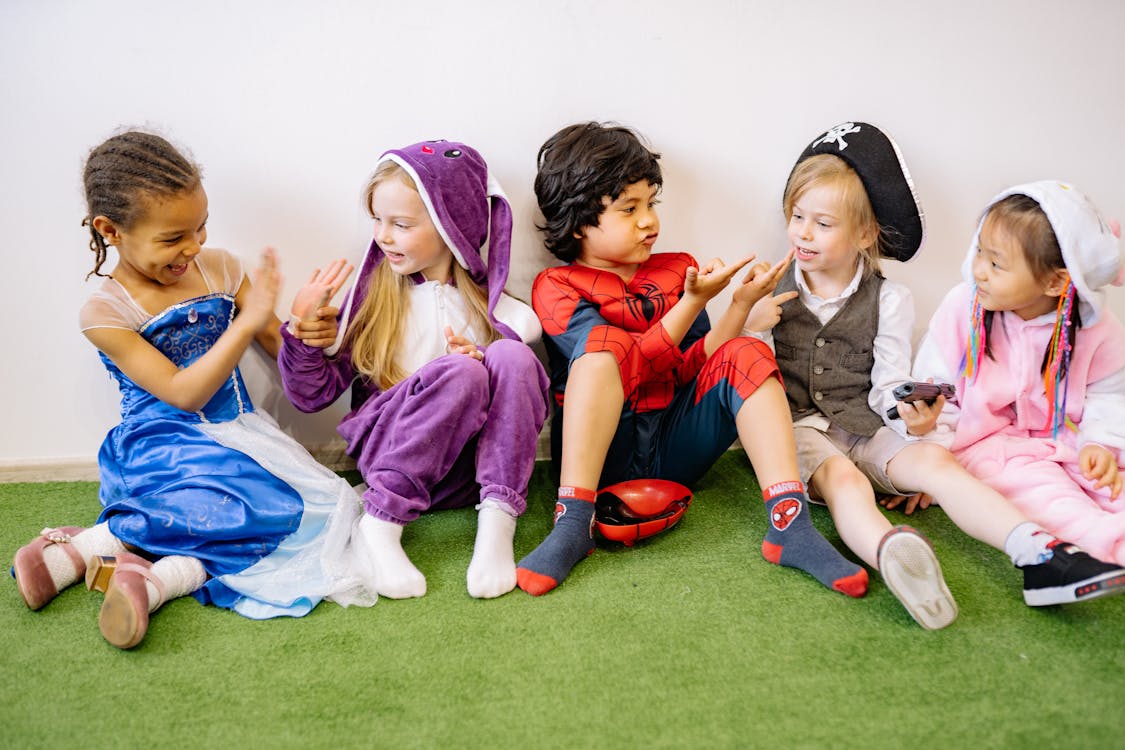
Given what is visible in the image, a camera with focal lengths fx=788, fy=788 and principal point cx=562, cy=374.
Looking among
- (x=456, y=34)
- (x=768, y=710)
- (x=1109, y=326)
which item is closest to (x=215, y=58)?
(x=456, y=34)

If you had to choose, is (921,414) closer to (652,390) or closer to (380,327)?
(652,390)

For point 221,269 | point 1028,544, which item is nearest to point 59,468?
point 221,269

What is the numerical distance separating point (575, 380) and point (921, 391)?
0.62m

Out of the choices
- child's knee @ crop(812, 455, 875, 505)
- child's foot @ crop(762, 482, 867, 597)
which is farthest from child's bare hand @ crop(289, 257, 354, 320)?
child's knee @ crop(812, 455, 875, 505)

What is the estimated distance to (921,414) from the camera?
1.43 m

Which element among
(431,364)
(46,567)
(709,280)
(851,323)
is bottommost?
(46,567)

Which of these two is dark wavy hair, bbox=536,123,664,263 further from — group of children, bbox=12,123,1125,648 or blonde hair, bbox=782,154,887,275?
blonde hair, bbox=782,154,887,275

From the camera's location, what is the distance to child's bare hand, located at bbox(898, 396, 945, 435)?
1430 millimetres

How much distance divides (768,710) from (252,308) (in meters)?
1.05

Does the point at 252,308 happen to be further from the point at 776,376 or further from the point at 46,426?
the point at 776,376

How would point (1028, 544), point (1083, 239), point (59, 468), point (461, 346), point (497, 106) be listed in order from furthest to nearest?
point (59, 468) → point (497, 106) → point (461, 346) → point (1083, 239) → point (1028, 544)

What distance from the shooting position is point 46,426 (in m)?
1.75

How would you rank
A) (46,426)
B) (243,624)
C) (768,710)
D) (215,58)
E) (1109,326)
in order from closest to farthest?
(768,710) → (243,624) → (1109,326) → (215,58) → (46,426)

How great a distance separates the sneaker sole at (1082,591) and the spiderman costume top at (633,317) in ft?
2.26
